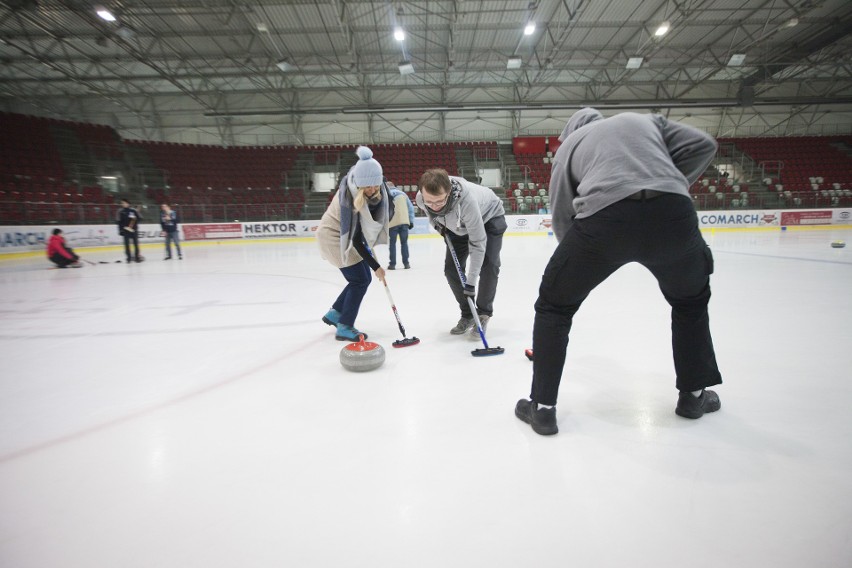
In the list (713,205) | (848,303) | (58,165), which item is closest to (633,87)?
(713,205)

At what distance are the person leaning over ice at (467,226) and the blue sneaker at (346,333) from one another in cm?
77

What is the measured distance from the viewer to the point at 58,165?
53.4 feet

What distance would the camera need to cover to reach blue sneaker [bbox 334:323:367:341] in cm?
315

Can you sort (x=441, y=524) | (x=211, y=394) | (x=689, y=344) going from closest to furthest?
(x=441, y=524) < (x=689, y=344) < (x=211, y=394)

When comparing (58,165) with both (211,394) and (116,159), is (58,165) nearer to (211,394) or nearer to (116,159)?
(116,159)

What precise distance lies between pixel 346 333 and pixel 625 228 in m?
2.30

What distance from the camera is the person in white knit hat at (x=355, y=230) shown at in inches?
104

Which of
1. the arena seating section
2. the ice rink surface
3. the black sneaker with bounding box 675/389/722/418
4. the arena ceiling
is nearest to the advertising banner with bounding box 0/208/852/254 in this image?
the arena seating section

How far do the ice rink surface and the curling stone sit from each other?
7 cm

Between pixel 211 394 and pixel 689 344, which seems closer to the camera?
pixel 689 344

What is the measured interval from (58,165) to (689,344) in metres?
22.1

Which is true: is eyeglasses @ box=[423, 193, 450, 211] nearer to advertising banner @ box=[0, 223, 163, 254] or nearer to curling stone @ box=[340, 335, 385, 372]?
curling stone @ box=[340, 335, 385, 372]

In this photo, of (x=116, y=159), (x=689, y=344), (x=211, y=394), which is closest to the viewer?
(x=689, y=344)

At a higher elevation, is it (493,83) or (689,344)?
(493,83)
